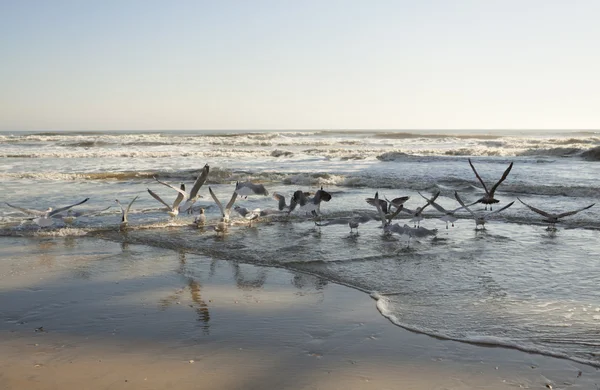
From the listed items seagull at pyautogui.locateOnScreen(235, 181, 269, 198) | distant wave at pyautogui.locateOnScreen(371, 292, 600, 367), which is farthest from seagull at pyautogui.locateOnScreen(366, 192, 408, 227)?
distant wave at pyautogui.locateOnScreen(371, 292, 600, 367)

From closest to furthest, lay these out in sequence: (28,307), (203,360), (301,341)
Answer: (203,360)
(301,341)
(28,307)

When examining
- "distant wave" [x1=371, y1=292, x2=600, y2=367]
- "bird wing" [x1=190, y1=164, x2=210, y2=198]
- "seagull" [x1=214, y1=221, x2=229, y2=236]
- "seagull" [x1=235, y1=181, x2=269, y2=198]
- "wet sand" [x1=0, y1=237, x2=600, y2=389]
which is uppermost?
"bird wing" [x1=190, y1=164, x2=210, y2=198]

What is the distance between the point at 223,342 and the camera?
3.66m

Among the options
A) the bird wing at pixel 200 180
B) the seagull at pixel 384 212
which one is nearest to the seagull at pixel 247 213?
the bird wing at pixel 200 180

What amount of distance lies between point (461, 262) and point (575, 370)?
2662 millimetres

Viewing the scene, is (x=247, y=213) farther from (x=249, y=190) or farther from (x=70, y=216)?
(x=70, y=216)

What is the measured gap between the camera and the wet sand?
3.13 metres

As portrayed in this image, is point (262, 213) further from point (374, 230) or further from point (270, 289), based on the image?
point (270, 289)

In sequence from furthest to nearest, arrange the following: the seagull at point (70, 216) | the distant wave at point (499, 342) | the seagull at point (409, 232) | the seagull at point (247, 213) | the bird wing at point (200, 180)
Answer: the seagull at point (247, 213), the seagull at point (70, 216), the bird wing at point (200, 180), the seagull at point (409, 232), the distant wave at point (499, 342)

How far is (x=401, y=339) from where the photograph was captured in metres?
3.74

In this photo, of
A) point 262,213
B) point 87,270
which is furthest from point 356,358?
point 262,213

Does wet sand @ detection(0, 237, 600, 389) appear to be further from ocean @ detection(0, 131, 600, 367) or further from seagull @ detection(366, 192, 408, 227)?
seagull @ detection(366, 192, 408, 227)

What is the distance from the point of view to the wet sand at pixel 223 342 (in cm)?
313

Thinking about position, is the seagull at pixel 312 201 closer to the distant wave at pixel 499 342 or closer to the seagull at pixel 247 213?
the seagull at pixel 247 213
